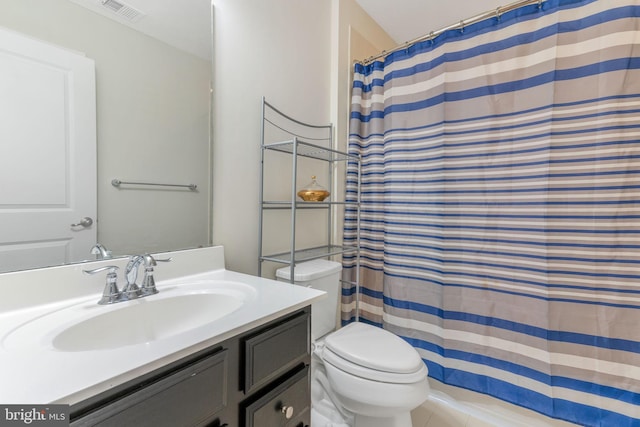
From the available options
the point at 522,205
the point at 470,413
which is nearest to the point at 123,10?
the point at 522,205

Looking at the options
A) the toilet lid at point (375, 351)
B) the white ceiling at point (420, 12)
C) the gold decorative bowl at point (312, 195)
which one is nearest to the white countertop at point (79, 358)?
the toilet lid at point (375, 351)

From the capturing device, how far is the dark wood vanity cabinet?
47cm

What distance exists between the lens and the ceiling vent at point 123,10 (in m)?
0.88

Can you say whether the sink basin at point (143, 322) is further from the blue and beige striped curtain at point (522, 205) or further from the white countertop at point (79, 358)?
the blue and beige striped curtain at point (522, 205)

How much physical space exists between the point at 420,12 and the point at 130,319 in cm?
232

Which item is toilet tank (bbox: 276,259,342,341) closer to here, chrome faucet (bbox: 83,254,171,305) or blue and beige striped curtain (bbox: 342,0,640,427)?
blue and beige striped curtain (bbox: 342,0,640,427)

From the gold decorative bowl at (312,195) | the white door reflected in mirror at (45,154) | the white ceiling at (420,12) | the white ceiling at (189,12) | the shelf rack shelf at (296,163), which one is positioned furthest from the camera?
the white ceiling at (420,12)

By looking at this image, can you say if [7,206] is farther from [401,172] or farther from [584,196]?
[584,196]

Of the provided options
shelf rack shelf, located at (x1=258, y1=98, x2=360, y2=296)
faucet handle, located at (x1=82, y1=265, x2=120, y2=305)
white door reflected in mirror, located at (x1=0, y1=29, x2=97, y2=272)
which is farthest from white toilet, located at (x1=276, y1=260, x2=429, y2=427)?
white door reflected in mirror, located at (x1=0, y1=29, x2=97, y2=272)

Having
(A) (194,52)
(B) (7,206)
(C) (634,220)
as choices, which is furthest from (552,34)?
(B) (7,206)

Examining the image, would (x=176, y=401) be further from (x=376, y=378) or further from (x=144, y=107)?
(x=144, y=107)

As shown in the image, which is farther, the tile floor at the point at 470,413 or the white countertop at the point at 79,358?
the tile floor at the point at 470,413

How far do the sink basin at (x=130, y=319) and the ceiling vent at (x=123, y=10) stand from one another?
888 mm

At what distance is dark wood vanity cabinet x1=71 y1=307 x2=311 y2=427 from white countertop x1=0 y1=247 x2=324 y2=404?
0.03 m
